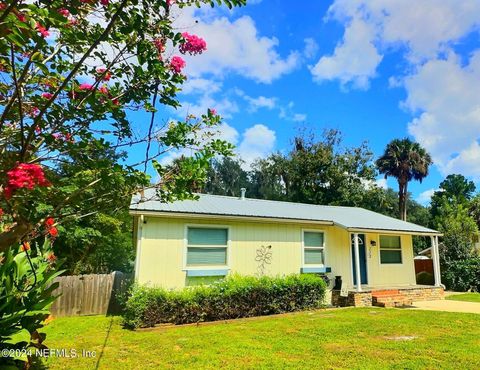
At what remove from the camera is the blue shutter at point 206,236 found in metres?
11.2

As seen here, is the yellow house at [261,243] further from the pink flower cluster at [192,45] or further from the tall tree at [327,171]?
the tall tree at [327,171]

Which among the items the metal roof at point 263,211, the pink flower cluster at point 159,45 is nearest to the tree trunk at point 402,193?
the metal roof at point 263,211

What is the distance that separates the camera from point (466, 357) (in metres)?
6.04

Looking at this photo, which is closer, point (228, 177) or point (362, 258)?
point (362, 258)

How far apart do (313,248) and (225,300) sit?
5019 mm

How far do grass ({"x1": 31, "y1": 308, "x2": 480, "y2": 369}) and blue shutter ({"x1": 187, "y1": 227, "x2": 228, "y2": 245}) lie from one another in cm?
276

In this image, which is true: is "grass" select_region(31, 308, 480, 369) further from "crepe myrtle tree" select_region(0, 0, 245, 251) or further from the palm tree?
the palm tree

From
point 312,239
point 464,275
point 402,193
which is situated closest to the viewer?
point 312,239

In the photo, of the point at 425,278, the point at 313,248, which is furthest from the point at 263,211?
the point at 425,278

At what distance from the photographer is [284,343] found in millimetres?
7184

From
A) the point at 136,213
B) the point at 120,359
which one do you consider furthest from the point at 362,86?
the point at 120,359

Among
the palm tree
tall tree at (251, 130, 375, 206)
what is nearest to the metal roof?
tall tree at (251, 130, 375, 206)

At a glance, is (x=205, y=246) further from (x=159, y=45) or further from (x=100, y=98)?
(x=159, y=45)

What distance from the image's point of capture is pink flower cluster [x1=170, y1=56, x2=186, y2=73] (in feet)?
12.2
